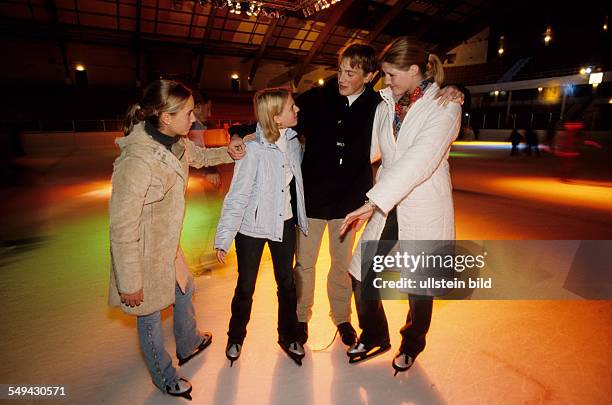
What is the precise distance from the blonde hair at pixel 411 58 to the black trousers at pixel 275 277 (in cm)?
106

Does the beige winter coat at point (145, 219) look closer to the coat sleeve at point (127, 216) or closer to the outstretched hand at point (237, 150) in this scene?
the coat sleeve at point (127, 216)

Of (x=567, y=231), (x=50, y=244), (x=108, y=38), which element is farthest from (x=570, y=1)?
(x=50, y=244)

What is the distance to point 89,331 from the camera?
234cm

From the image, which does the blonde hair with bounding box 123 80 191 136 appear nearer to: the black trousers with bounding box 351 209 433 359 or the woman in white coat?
the woman in white coat

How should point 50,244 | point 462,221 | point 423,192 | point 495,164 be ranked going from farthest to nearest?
point 495,164 < point 462,221 < point 50,244 < point 423,192

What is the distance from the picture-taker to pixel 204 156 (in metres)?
2.21

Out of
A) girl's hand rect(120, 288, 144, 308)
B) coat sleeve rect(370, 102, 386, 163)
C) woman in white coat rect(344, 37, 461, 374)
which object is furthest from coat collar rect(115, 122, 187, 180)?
coat sleeve rect(370, 102, 386, 163)

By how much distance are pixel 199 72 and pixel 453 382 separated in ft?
83.9

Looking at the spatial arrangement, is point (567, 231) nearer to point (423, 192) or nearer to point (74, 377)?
point (423, 192)

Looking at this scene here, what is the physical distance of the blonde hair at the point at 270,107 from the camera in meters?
1.84

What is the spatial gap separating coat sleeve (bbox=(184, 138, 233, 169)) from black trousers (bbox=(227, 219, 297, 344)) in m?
0.55

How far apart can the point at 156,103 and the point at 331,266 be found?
1.43 meters

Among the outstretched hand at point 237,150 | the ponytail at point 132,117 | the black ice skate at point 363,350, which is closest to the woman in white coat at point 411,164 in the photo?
the black ice skate at point 363,350

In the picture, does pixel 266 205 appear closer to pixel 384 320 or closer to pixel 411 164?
pixel 411 164
